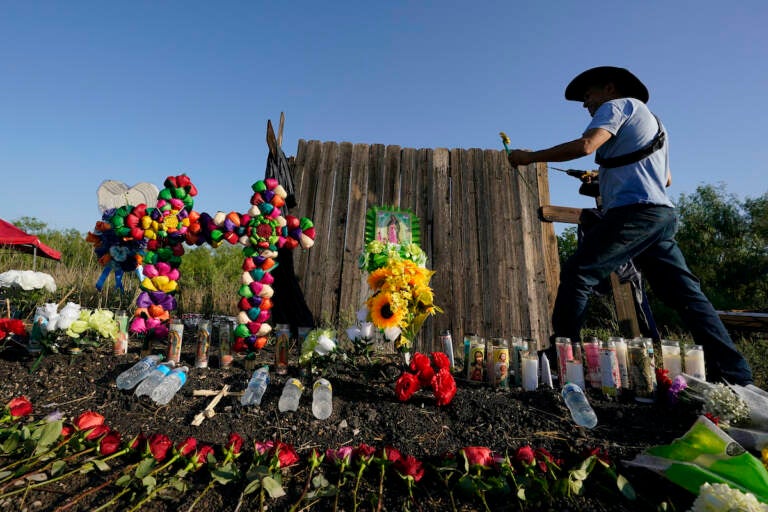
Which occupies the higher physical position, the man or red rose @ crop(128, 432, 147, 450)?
the man

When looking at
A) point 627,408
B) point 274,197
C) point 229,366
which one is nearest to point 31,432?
point 229,366

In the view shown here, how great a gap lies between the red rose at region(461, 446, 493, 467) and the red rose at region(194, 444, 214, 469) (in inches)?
40.5

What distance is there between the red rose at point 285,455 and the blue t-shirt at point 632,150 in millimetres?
2374

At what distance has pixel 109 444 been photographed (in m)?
1.58

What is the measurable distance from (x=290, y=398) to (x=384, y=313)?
2.50ft

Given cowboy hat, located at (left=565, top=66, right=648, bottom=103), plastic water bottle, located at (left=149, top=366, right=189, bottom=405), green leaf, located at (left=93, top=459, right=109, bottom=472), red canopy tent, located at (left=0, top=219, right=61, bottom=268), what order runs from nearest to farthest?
green leaf, located at (left=93, top=459, right=109, bottom=472) < plastic water bottle, located at (left=149, top=366, right=189, bottom=405) < cowboy hat, located at (left=565, top=66, right=648, bottom=103) < red canopy tent, located at (left=0, top=219, right=61, bottom=268)

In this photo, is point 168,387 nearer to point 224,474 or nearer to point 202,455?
point 202,455

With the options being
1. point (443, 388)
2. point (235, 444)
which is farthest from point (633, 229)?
point (235, 444)

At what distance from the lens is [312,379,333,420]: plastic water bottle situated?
195 cm

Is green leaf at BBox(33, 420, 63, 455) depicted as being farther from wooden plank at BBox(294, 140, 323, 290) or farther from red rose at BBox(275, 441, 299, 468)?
wooden plank at BBox(294, 140, 323, 290)

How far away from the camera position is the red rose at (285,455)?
1.52 m

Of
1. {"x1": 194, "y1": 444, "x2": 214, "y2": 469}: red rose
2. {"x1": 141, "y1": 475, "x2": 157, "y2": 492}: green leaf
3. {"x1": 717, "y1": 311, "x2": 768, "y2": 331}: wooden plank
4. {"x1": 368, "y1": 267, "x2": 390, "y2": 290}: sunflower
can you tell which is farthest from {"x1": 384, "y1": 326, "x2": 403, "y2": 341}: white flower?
{"x1": 717, "y1": 311, "x2": 768, "y2": 331}: wooden plank

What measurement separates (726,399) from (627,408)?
0.43 m

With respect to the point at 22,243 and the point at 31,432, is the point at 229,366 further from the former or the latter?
the point at 22,243
